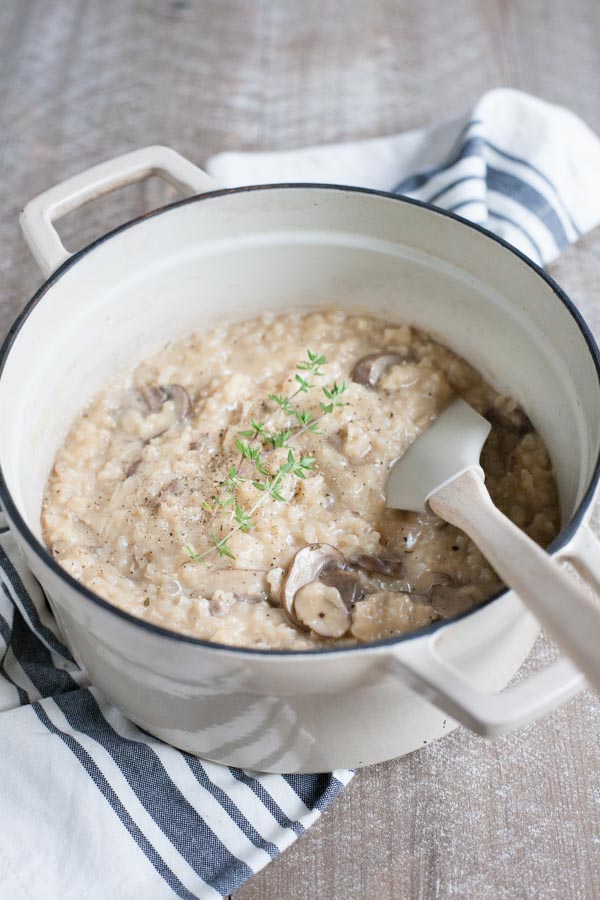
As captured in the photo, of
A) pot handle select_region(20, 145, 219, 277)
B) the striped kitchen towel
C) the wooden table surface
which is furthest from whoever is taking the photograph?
the wooden table surface

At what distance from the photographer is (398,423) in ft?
7.77

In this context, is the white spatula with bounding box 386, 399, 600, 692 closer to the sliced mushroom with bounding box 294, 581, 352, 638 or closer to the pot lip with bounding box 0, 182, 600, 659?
the pot lip with bounding box 0, 182, 600, 659

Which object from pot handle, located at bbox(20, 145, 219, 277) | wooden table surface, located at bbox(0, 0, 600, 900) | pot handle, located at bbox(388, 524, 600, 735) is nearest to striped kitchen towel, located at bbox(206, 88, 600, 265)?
wooden table surface, located at bbox(0, 0, 600, 900)

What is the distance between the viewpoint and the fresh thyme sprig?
7.01 ft

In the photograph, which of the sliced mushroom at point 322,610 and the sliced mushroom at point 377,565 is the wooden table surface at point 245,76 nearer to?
the sliced mushroom at point 377,565

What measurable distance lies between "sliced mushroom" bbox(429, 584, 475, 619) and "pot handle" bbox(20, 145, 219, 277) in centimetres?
110

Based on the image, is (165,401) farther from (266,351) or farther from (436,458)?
(436,458)

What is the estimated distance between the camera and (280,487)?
2207 mm

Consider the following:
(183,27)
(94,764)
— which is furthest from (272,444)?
(183,27)

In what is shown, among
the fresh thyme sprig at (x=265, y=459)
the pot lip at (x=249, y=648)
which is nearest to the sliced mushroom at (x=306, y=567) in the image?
the fresh thyme sprig at (x=265, y=459)

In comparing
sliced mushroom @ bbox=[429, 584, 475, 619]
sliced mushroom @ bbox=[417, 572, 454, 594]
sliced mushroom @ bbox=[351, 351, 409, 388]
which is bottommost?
sliced mushroom @ bbox=[417, 572, 454, 594]

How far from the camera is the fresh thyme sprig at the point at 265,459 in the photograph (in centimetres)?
214

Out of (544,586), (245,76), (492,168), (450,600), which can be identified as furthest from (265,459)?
(245,76)

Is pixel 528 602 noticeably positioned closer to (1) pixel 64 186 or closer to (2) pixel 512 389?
(2) pixel 512 389
